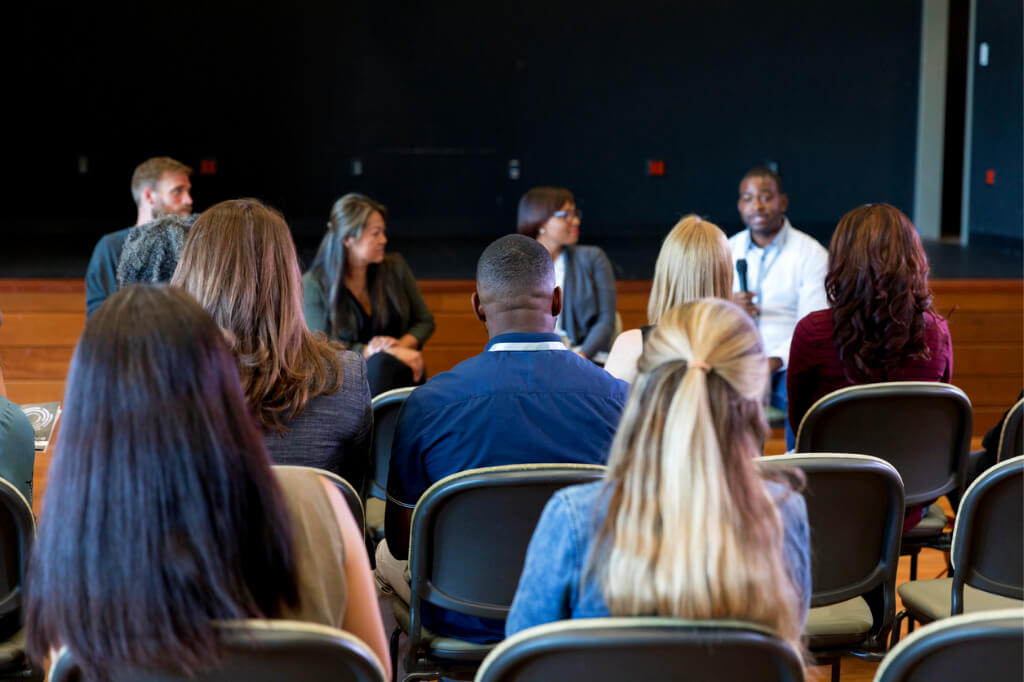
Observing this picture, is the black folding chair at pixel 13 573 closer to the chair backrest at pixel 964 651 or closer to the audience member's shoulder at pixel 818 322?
the chair backrest at pixel 964 651

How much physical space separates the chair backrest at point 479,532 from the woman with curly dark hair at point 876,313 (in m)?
1.27

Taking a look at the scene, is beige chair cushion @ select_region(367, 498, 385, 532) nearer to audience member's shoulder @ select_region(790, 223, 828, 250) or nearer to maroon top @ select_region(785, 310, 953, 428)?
maroon top @ select_region(785, 310, 953, 428)

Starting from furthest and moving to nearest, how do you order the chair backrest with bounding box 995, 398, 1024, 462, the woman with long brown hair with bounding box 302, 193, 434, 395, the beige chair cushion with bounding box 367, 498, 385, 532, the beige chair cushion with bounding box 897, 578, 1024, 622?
the woman with long brown hair with bounding box 302, 193, 434, 395 → the beige chair cushion with bounding box 367, 498, 385, 532 → the chair backrest with bounding box 995, 398, 1024, 462 → the beige chair cushion with bounding box 897, 578, 1024, 622

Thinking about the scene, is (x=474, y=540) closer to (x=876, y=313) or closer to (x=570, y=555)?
(x=570, y=555)

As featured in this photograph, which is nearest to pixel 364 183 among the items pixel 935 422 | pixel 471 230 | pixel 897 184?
pixel 471 230

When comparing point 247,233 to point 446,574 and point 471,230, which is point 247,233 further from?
point 471,230

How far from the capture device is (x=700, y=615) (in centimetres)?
116

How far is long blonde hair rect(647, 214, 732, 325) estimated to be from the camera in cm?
278

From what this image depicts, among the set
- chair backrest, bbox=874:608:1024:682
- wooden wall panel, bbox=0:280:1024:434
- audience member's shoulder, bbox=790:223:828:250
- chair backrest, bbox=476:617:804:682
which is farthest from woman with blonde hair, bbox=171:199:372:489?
wooden wall panel, bbox=0:280:1024:434

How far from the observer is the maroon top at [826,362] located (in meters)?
2.76

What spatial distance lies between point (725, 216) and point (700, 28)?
1.75m

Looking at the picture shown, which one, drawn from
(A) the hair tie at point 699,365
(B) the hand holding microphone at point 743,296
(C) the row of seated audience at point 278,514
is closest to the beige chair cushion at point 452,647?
(C) the row of seated audience at point 278,514

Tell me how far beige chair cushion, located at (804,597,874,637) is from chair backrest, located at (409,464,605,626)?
0.65 meters

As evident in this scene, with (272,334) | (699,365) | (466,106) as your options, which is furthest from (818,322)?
(466,106)
